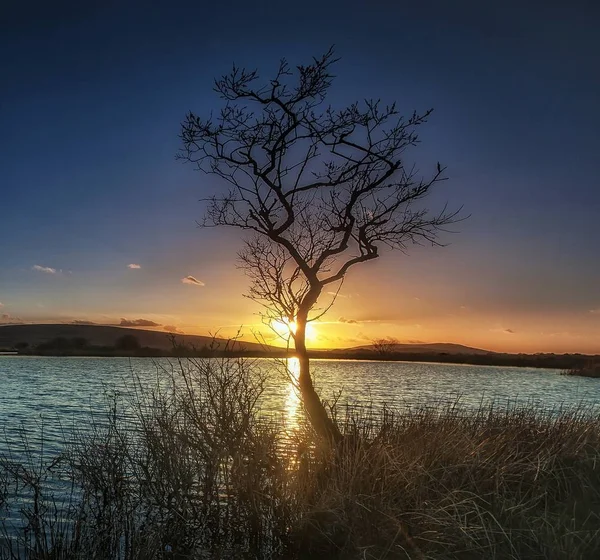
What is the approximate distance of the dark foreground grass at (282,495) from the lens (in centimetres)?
602

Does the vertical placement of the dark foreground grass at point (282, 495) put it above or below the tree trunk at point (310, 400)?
below

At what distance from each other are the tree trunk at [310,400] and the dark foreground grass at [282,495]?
296 millimetres

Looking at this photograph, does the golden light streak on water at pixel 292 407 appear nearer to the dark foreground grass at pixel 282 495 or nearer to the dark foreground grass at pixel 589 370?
the dark foreground grass at pixel 282 495

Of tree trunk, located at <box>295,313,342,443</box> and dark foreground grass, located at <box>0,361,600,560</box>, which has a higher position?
tree trunk, located at <box>295,313,342,443</box>

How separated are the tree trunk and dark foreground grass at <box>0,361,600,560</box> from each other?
296 mm

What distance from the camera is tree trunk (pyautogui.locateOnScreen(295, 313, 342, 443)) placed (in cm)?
850

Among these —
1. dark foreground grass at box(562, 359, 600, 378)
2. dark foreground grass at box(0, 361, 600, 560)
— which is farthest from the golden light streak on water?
dark foreground grass at box(562, 359, 600, 378)

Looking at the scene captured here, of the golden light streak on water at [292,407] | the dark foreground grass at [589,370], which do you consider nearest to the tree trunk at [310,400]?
the golden light streak on water at [292,407]

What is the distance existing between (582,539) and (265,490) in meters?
3.47

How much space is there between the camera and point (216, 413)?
24.1 ft

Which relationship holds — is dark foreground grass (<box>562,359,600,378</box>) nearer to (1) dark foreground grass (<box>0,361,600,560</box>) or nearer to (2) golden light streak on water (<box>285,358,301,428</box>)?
(2) golden light streak on water (<box>285,358,301,428</box>)

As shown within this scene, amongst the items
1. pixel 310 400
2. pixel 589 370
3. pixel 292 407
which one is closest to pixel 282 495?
pixel 310 400

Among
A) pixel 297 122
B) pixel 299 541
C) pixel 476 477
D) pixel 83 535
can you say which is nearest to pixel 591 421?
pixel 476 477

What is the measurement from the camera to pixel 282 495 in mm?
7004
